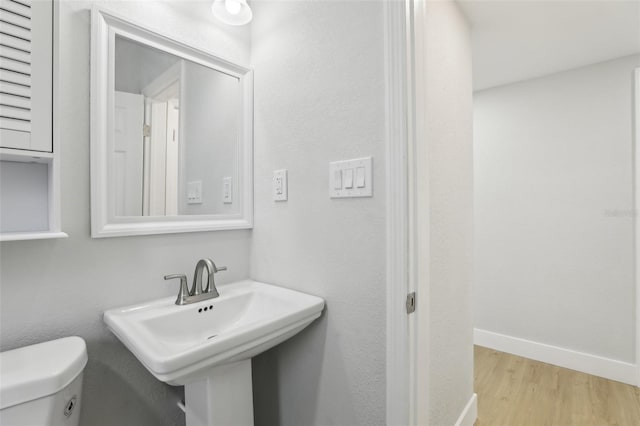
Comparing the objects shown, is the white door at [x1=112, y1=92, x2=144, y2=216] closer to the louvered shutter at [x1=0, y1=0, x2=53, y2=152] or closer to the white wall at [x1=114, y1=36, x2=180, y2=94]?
the white wall at [x1=114, y1=36, x2=180, y2=94]

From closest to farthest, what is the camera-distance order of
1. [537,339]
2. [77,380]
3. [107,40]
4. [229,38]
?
[77,380] → [107,40] → [229,38] → [537,339]

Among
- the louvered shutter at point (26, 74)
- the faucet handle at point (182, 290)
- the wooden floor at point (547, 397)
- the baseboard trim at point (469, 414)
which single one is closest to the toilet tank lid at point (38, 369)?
the faucet handle at point (182, 290)

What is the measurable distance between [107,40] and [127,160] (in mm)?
408

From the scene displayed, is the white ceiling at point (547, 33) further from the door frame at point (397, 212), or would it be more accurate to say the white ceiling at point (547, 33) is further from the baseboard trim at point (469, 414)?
the baseboard trim at point (469, 414)

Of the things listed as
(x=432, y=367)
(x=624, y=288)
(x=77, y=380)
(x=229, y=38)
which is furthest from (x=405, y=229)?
(x=624, y=288)

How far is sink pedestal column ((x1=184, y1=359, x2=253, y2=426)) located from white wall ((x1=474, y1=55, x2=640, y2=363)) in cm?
225

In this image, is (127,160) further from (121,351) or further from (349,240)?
(349,240)

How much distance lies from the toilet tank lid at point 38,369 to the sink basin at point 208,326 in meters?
0.12

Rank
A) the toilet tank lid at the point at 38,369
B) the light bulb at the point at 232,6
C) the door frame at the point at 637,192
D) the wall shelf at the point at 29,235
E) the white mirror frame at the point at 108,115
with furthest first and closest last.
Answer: the door frame at the point at 637,192
the light bulb at the point at 232,6
the white mirror frame at the point at 108,115
the wall shelf at the point at 29,235
the toilet tank lid at the point at 38,369

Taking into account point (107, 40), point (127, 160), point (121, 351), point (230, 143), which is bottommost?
point (121, 351)

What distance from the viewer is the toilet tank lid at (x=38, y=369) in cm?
70

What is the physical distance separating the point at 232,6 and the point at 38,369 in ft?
4.45

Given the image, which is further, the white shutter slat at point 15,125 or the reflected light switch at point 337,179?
the reflected light switch at point 337,179

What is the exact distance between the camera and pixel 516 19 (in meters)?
1.67
